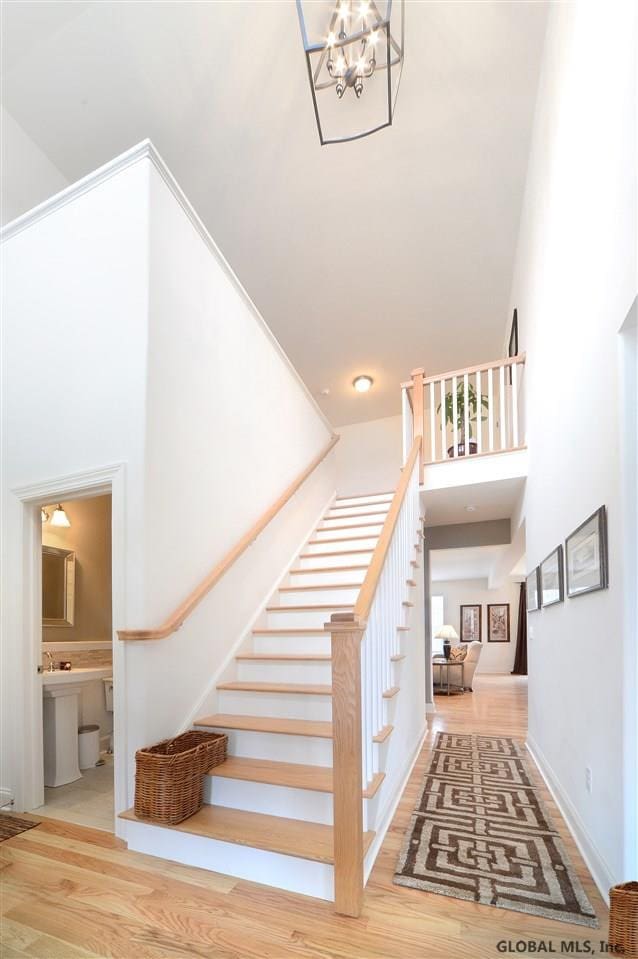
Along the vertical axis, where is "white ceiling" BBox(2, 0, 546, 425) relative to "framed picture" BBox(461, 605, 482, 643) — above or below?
above

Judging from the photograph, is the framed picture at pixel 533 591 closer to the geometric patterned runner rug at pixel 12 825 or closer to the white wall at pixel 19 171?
the geometric patterned runner rug at pixel 12 825

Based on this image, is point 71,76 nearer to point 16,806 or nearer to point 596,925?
point 16,806

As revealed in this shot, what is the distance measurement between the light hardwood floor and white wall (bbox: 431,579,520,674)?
1046 cm

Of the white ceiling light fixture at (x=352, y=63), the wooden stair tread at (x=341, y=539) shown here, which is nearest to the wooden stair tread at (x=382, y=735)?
the wooden stair tread at (x=341, y=539)

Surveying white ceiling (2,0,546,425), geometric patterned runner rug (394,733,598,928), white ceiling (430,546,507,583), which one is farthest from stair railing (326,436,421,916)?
white ceiling (430,546,507,583)

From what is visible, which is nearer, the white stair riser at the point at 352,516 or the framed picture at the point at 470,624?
the white stair riser at the point at 352,516

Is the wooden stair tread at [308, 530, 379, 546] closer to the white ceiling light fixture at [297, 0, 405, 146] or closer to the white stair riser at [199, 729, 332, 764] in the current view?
the white stair riser at [199, 729, 332, 764]

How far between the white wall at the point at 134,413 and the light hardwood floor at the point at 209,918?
44cm

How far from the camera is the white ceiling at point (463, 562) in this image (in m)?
8.60

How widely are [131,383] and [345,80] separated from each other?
7.74ft

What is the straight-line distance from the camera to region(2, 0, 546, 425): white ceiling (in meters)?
3.90

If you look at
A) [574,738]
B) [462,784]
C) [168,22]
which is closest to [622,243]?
[574,738]

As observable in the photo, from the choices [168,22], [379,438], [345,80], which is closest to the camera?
[345,80]

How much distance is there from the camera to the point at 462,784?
131 inches
